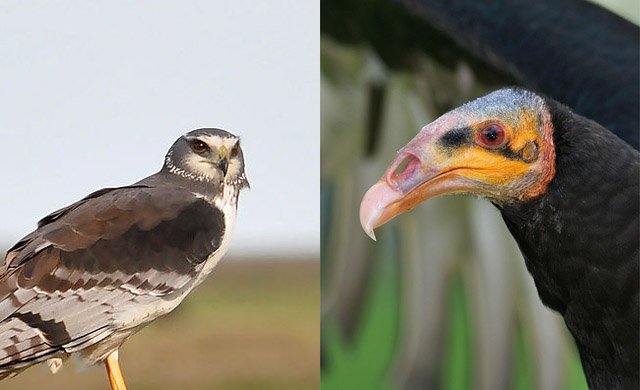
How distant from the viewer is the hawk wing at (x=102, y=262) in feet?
5.21

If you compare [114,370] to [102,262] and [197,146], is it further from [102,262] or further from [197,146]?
[197,146]

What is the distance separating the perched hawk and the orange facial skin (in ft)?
2.01

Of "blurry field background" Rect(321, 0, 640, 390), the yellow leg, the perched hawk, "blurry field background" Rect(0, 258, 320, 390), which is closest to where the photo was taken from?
the perched hawk

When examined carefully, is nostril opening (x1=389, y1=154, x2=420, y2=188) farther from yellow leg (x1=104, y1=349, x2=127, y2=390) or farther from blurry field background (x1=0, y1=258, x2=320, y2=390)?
blurry field background (x1=0, y1=258, x2=320, y2=390)

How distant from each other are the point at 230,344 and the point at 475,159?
14.4 feet

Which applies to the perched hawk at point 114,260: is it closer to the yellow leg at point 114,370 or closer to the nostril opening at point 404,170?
the yellow leg at point 114,370

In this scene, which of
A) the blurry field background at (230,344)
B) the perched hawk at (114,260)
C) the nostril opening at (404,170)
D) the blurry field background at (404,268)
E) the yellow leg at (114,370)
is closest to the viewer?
the nostril opening at (404,170)

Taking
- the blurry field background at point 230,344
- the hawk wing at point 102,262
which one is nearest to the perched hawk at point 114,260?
the hawk wing at point 102,262

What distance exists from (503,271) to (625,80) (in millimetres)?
658

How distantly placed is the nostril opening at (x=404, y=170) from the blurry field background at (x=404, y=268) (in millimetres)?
1162

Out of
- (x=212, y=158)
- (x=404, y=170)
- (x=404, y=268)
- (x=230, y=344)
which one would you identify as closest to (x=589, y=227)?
(x=404, y=170)

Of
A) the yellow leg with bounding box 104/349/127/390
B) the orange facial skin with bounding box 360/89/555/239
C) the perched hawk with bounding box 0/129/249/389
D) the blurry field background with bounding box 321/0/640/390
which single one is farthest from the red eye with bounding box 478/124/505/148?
the blurry field background with bounding box 321/0/640/390

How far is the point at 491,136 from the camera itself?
1157 millimetres

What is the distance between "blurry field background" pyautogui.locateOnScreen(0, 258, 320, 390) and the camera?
488 centimetres
